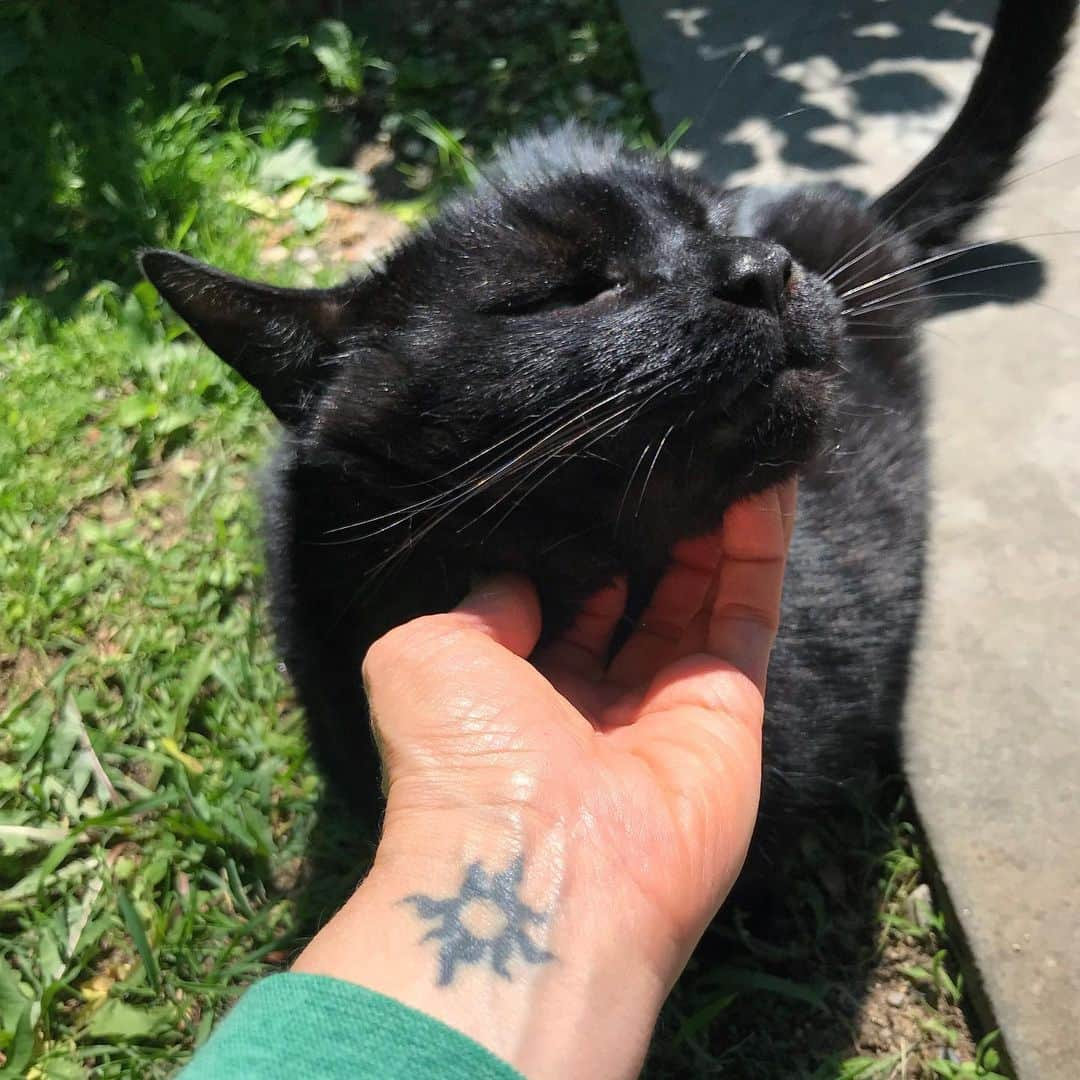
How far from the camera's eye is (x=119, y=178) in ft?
11.7

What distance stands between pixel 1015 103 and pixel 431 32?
297 cm

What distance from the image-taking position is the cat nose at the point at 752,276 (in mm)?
1430

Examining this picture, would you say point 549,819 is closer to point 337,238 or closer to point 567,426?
point 567,426

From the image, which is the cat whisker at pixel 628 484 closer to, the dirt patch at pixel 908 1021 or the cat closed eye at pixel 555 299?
the cat closed eye at pixel 555 299

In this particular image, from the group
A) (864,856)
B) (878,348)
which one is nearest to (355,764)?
(864,856)

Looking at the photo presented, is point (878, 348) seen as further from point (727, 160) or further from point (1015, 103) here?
point (727, 160)

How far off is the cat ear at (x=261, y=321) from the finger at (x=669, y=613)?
0.75 meters

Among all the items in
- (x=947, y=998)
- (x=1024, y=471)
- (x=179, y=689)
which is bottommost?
(x=947, y=998)

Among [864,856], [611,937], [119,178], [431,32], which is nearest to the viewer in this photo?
[611,937]

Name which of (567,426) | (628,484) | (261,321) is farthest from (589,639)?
(261,321)

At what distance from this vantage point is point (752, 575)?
1700 mm

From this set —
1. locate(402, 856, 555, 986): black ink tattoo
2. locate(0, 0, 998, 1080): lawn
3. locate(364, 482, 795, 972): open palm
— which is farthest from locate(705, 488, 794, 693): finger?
locate(0, 0, 998, 1080): lawn

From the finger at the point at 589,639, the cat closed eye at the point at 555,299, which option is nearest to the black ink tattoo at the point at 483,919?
the finger at the point at 589,639

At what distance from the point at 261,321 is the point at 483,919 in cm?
105
